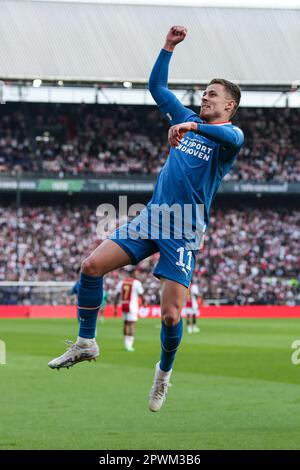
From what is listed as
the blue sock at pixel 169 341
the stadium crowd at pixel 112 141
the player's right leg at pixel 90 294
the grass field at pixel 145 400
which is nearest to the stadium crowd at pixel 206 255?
the stadium crowd at pixel 112 141

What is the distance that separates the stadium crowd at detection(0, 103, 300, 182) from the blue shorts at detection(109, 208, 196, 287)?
44521 mm

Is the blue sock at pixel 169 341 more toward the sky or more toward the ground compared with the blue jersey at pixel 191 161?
more toward the ground

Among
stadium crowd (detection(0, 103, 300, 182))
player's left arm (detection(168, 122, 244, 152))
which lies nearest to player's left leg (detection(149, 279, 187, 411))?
player's left arm (detection(168, 122, 244, 152))

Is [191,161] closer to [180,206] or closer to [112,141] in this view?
[180,206]

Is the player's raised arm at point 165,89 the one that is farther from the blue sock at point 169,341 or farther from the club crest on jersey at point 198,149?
the blue sock at point 169,341

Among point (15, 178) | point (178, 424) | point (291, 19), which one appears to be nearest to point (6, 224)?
point (15, 178)

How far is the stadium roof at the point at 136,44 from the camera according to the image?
168 feet

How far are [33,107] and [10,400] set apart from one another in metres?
40.6

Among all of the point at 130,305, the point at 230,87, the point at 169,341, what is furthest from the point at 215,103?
the point at 130,305

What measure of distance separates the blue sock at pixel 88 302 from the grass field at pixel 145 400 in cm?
354

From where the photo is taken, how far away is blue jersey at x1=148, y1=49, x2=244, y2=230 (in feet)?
30.6

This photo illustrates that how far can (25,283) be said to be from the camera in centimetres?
4762

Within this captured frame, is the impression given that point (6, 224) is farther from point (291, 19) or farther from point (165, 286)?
point (165, 286)

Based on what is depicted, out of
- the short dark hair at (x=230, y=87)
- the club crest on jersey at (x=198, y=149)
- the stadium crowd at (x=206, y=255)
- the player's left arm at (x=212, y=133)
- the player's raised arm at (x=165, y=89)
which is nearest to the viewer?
the player's left arm at (x=212, y=133)
